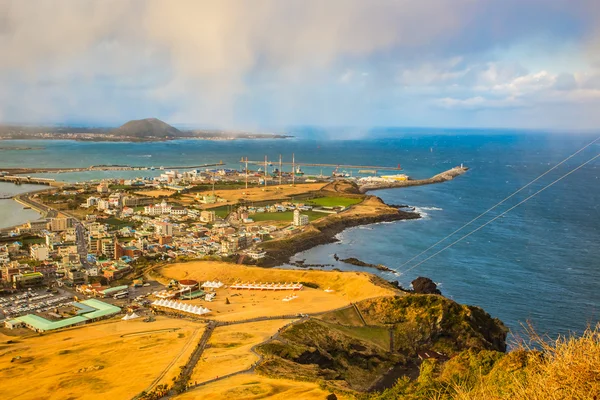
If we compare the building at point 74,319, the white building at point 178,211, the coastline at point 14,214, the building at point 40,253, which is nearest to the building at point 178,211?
the white building at point 178,211

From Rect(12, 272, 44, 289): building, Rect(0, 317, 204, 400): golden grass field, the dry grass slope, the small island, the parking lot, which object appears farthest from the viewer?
the small island

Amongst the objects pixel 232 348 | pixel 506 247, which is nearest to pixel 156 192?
pixel 506 247

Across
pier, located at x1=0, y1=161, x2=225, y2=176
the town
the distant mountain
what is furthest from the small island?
the town

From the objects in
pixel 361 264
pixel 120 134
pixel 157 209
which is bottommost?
pixel 361 264

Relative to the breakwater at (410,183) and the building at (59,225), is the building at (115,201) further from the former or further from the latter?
the breakwater at (410,183)

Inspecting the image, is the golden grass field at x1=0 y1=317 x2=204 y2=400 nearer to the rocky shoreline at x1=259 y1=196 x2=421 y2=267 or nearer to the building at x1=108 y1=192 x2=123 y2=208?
the rocky shoreline at x1=259 y1=196 x2=421 y2=267

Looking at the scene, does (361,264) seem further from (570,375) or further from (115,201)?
(570,375)
